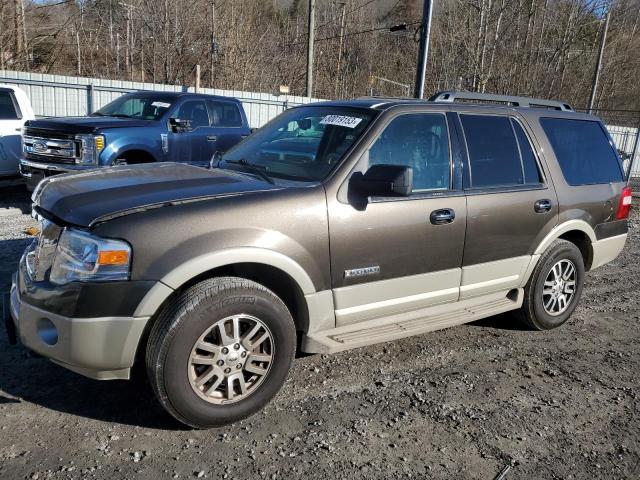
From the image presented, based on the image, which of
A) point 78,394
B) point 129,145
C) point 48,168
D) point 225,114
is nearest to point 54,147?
point 48,168

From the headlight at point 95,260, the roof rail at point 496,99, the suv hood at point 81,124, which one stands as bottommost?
the headlight at point 95,260

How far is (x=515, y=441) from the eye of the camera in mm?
3270

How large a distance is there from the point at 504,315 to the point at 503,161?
1.62 meters

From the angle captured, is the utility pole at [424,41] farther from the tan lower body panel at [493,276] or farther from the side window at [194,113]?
the tan lower body panel at [493,276]

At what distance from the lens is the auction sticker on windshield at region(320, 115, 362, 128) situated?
154 inches

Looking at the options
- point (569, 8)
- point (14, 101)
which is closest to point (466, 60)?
point (569, 8)

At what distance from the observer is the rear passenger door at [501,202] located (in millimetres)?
4211

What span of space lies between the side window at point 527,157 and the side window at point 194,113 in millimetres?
6604

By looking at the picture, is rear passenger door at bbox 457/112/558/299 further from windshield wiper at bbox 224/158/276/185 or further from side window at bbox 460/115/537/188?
windshield wiper at bbox 224/158/276/185

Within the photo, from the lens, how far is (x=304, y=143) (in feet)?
13.4

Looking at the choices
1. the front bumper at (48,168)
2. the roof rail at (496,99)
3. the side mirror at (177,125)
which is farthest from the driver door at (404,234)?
the side mirror at (177,125)

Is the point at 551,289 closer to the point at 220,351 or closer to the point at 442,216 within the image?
the point at 442,216

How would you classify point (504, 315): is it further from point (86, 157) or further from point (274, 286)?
point (86, 157)

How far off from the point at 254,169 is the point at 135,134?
218 inches
